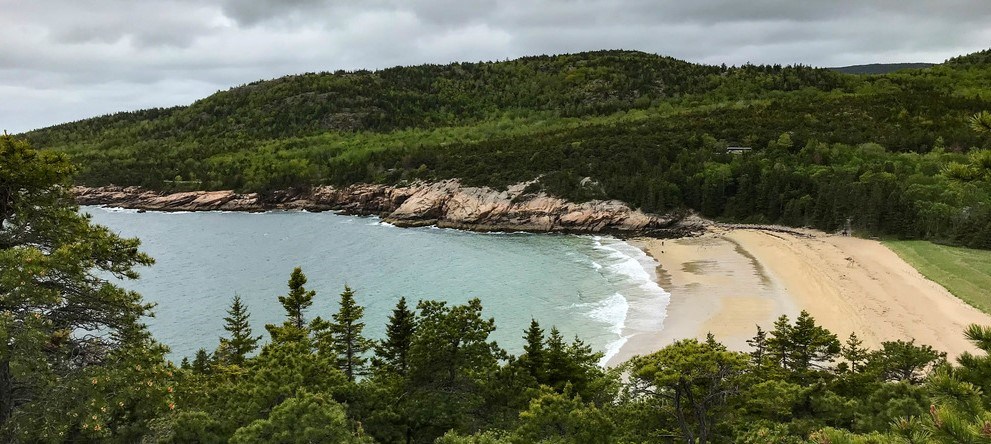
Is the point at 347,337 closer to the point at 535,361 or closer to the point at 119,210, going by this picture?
the point at 535,361

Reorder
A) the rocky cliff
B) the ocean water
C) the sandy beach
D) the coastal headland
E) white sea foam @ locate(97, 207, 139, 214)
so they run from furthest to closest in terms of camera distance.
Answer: white sea foam @ locate(97, 207, 139, 214) → the rocky cliff → the ocean water → the coastal headland → the sandy beach

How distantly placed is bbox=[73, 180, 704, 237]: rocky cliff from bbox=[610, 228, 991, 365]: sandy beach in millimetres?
13992

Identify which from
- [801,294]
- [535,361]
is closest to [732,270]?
[801,294]

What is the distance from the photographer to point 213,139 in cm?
15200

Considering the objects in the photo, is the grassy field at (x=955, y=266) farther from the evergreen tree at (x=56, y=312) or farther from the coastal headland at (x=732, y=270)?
the evergreen tree at (x=56, y=312)

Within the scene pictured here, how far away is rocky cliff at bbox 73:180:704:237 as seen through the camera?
7356 centimetres

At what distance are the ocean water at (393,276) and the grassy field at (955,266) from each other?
17.8 m

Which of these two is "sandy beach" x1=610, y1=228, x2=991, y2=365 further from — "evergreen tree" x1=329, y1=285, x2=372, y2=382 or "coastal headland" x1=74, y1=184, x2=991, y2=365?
"evergreen tree" x1=329, y1=285, x2=372, y2=382

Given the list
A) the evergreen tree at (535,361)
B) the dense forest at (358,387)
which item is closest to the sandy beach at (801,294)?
the evergreen tree at (535,361)

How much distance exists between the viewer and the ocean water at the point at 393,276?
123ft

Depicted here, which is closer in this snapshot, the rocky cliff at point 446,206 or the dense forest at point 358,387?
the dense forest at point 358,387

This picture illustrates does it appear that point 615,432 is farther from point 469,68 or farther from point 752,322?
point 469,68

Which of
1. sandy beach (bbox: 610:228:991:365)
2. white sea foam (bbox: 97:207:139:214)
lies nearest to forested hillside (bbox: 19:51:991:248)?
white sea foam (bbox: 97:207:139:214)

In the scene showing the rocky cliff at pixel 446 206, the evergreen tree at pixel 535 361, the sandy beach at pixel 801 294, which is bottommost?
the sandy beach at pixel 801 294
